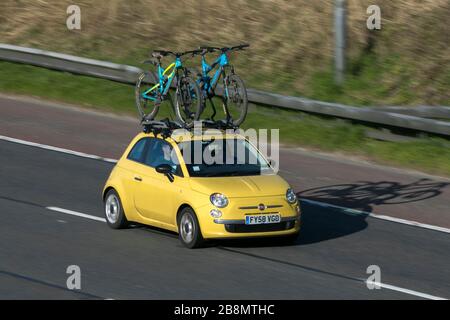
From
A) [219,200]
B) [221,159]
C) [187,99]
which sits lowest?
[219,200]

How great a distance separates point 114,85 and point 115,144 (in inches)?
163

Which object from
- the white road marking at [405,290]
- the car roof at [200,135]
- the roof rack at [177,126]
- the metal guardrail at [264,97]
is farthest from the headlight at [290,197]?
the metal guardrail at [264,97]

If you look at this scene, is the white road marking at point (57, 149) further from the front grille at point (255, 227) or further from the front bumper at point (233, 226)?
the front grille at point (255, 227)

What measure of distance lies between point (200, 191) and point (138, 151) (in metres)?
1.83

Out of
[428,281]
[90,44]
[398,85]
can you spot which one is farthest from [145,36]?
[428,281]

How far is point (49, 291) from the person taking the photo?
12344 mm

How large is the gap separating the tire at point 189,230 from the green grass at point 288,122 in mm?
7225

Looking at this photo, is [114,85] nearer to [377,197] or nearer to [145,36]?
[145,36]

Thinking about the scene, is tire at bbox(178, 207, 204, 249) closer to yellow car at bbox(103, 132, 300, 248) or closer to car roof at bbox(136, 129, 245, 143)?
yellow car at bbox(103, 132, 300, 248)

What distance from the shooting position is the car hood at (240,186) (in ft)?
46.9

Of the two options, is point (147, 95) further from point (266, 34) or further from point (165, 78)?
point (266, 34)

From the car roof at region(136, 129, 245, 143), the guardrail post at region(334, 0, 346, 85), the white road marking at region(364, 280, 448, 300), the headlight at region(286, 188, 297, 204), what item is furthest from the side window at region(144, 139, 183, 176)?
the guardrail post at region(334, 0, 346, 85)

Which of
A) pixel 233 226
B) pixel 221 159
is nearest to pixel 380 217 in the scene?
pixel 221 159

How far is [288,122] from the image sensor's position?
2288 cm
